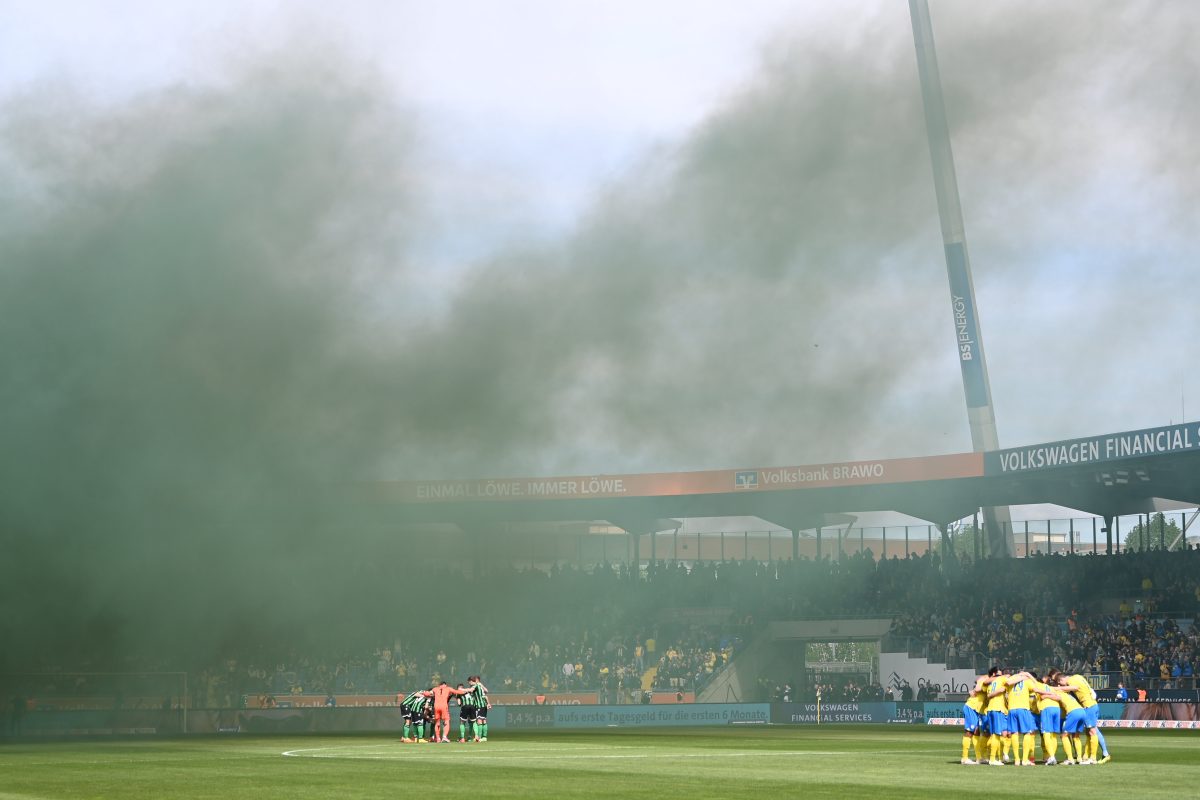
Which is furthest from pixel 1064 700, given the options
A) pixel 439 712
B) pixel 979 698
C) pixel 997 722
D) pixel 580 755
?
pixel 439 712

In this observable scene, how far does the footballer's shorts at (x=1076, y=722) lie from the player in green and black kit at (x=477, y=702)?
18038 mm

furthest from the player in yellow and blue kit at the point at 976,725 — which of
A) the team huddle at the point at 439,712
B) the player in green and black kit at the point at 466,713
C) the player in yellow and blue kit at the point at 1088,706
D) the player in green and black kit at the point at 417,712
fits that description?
the player in green and black kit at the point at 417,712

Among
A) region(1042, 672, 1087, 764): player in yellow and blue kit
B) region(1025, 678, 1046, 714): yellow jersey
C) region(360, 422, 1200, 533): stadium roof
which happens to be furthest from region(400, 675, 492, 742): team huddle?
region(360, 422, 1200, 533): stadium roof

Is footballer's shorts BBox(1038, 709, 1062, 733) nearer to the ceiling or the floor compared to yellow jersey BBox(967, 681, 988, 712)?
nearer to the floor

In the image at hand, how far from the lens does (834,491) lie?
77.5 metres

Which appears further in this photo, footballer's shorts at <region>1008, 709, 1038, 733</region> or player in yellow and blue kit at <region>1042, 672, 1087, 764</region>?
player in yellow and blue kit at <region>1042, 672, 1087, 764</region>

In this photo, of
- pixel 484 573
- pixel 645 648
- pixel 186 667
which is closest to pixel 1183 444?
pixel 645 648

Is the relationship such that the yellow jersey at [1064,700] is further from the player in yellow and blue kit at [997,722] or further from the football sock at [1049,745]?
the player in yellow and blue kit at [997,722]

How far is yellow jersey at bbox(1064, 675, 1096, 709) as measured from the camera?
31.4 m

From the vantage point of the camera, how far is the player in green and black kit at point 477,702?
4366 cm

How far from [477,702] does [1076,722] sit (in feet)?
63.4

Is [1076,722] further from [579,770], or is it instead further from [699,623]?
[699,623]

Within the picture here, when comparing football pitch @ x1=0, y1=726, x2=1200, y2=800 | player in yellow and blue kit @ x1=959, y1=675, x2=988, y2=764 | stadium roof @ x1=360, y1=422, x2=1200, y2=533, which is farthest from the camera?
stadium roof @ x1=360, y1=422, x2=1200, y2=533

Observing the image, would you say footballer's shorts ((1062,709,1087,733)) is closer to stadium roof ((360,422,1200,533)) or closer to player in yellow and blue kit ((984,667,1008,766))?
player in yellow and blue kit ((984,667,1008,766))
